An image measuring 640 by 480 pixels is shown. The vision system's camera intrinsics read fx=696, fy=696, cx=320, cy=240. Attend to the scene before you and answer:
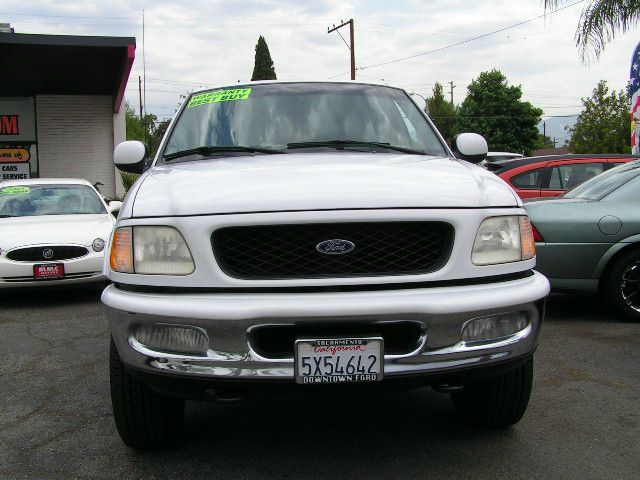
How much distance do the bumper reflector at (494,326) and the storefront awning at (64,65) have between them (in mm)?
13614

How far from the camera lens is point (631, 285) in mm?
5699

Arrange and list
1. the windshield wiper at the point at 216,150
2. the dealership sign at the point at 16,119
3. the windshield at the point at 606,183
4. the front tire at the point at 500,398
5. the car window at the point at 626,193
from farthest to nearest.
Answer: the dealership sign at the point at 16,119
the windshield at the point at 606,183
the car window at the point at 626,193
the windshield wiper at the point at 216,150
the front tire at the point at 500,398

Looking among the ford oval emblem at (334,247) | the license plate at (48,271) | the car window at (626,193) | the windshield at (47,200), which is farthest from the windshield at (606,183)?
the windshield at (47,200)

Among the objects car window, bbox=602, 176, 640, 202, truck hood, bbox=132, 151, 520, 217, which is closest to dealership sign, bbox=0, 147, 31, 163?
car window, bbox=602, 176, 640, 202

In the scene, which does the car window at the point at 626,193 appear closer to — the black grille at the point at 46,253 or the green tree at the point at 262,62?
the black grille at the point at 46,253

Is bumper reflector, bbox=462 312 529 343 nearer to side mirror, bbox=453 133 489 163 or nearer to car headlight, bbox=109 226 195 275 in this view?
car headlight, bbox=109 226 195 275

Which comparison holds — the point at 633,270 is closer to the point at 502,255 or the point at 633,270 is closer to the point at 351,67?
the point at 502,255

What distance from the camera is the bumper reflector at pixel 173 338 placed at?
251 centimetres

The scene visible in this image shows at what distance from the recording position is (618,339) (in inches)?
203

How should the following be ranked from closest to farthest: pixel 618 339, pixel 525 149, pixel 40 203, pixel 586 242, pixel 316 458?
pixel 316 458 < pixel 618 339 < pixel 586 242 < pixel 40 203 < pixel 525 149

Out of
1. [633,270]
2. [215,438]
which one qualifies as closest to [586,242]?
[633,270]

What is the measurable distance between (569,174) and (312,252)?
263 inches

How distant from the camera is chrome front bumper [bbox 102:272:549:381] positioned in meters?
2.46

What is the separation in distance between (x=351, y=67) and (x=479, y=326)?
2886 cm
